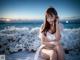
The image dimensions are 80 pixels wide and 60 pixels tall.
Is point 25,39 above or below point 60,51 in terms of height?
above

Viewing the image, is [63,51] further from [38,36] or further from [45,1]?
[45,1]

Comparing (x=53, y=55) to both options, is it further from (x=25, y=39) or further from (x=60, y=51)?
(x=25, y=39)

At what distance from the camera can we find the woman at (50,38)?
2.09 metres

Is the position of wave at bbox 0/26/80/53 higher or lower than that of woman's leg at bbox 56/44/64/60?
higher

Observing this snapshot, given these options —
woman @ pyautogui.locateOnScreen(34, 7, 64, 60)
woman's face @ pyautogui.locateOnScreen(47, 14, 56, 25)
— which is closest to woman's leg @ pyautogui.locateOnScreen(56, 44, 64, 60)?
woman @ pyautogui.locateOnScreen(34, 7, 64, 60)

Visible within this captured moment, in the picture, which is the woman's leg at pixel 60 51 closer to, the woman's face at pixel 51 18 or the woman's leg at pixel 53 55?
the woman's leg at pixel 53 55

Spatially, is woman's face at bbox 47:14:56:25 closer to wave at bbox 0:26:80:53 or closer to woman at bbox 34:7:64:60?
woman at bbox 34:7:64:60

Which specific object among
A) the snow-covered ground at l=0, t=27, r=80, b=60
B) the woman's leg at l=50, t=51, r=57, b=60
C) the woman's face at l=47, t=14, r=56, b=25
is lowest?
the woman's leg at l=50, t=51, r=57, b=60

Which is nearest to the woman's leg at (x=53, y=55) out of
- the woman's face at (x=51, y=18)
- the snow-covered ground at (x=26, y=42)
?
the snow-covered ground at (x=26, y=42)

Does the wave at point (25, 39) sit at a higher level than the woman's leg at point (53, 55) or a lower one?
higher

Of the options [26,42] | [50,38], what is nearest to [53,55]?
[50,38]

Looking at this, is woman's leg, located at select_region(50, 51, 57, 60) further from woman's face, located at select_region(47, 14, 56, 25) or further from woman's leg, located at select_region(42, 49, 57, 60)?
woman's face, located at select_region(47, 14, 56, 25)

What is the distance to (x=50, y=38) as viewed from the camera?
6.90ft

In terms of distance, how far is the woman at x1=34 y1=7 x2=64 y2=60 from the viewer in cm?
209
